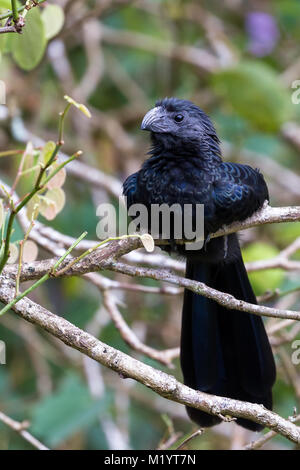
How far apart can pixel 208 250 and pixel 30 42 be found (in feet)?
2.94

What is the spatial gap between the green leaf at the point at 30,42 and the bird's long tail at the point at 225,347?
3.12ft

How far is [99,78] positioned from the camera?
165 inches

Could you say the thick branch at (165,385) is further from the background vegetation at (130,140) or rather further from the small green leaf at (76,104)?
the background vegetation at (130,140)

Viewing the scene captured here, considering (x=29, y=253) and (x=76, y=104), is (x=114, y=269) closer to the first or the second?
(x=29, y=253)

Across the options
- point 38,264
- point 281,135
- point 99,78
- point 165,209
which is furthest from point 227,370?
point 99,78

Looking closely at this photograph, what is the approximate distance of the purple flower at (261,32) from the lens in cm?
429

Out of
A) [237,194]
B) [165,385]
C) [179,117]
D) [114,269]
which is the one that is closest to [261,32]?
[179,117]

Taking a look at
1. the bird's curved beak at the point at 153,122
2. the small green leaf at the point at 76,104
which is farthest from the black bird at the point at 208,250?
the small green leaf at the point at 76,104

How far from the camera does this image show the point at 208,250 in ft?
7.58

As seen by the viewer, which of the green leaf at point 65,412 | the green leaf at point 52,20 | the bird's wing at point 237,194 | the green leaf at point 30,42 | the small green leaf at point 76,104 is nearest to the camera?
the small green leaf at point 76,104

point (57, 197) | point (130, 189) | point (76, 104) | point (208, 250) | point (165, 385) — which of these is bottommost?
point (165, 385)

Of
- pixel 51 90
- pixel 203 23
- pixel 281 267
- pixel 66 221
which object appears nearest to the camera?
pixel 281 267

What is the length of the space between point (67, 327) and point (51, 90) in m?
2.63
